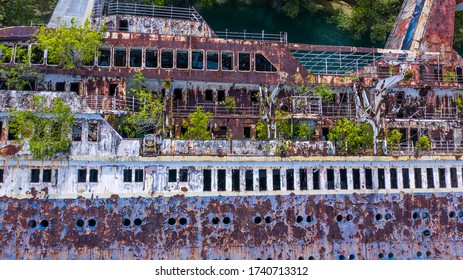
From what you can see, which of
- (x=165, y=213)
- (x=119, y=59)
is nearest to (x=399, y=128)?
(x=165, y=213)

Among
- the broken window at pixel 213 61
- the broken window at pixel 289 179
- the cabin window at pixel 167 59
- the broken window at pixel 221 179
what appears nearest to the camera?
the broken window at pixel 221 179

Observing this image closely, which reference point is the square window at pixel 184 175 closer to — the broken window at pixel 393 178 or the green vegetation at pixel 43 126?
the green vegetation at pixel 43 126

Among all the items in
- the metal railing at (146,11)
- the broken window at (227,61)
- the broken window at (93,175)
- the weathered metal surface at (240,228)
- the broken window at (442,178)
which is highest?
the metal railing at (146,11)

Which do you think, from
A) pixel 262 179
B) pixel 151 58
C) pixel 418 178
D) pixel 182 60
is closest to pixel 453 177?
pixel 418 178

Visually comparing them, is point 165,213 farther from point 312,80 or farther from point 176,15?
point 176,15

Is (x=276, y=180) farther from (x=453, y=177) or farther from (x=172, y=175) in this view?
(x=453, y=177)

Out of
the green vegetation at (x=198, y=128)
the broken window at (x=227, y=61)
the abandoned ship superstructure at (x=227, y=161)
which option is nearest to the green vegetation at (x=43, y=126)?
the abandoned ship superstructure at (x=227, y=161)
